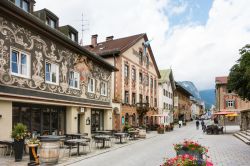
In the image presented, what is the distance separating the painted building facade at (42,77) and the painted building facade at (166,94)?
83.9 feet

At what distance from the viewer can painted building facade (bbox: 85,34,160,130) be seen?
33844mm

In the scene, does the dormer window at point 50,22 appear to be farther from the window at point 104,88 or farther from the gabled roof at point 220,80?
the gabled roof at point 220,80

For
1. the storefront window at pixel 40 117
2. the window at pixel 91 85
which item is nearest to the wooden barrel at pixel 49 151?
the storefront window at pixel 40 117

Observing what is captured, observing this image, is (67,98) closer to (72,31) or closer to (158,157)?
(72,31)

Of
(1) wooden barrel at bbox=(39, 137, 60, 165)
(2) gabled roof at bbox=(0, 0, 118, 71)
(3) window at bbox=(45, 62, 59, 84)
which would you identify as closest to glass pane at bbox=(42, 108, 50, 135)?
(3) window at bbox=(45, 62, 59, 84)

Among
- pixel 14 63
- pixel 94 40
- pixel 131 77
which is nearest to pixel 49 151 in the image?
pixel 14 63

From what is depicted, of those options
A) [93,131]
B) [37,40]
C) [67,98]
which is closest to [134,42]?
[93,131]

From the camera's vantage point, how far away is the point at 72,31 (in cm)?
2428

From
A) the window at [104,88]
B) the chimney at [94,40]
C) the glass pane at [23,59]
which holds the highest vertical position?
the chimney at [94,40]

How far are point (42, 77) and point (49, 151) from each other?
6.56 m

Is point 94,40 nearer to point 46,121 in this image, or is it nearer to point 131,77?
point 131,77

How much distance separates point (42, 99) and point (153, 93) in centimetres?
3098

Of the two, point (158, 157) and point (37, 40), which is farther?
point (37, 40)

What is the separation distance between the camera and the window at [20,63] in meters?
15.8
